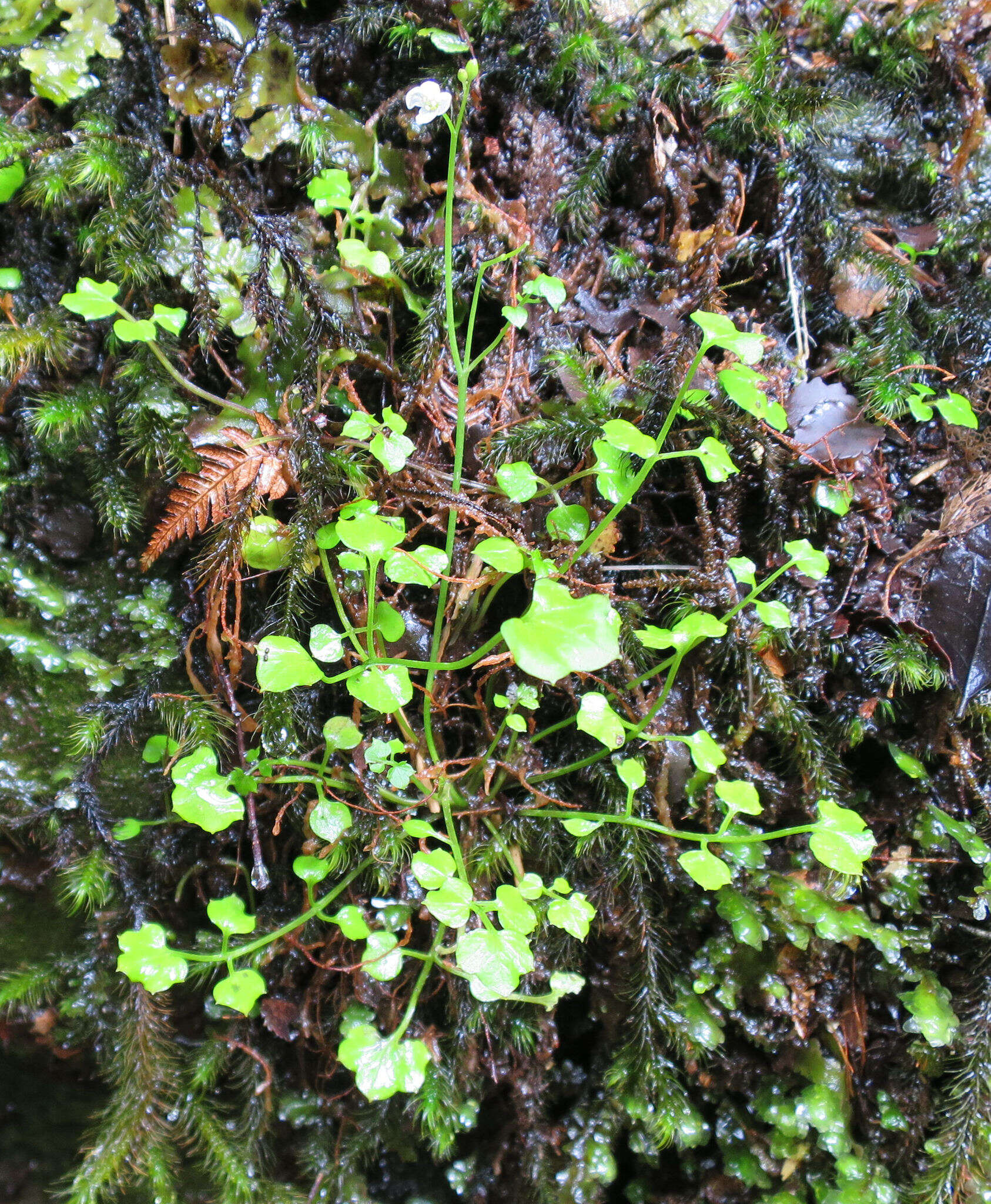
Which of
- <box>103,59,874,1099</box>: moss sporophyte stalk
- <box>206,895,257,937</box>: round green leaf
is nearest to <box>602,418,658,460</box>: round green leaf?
<box>103,59,874,1099</box>: moss sporophyte stalk

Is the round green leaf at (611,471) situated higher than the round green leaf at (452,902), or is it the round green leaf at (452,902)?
the round green leaf at (611,471)

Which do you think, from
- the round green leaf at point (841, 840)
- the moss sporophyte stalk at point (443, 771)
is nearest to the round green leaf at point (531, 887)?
the moss sporophyte stalk at point (443, 771)

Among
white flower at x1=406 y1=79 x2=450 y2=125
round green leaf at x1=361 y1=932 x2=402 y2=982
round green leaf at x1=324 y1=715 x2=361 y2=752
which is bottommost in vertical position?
round green leaf at x1=361 y1=932 x2=402 y2=982

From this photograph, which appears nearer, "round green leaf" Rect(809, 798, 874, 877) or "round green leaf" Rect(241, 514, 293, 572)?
"round green leaf" Rect(809, 798, 874, 877)

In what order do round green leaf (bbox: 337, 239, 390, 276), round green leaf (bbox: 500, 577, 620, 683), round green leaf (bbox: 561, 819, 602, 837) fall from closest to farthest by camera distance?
round green leaf (bbox: 500, 577, 620, 683)
round green leaf (bbox: 561, 819, 602, 837)
round green leaf (bbox: 337, 239, 390, 276)

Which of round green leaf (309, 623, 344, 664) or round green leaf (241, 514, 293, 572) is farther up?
round green leaf (241, 514, 293, 572)

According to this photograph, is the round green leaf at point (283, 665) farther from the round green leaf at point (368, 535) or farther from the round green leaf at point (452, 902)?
the round green leaf at point (452, 902)

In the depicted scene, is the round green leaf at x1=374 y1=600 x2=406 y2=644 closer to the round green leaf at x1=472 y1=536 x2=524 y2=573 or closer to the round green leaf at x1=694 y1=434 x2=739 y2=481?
the round green leaf at x1=472 y1=536 x2=524 y2=573
